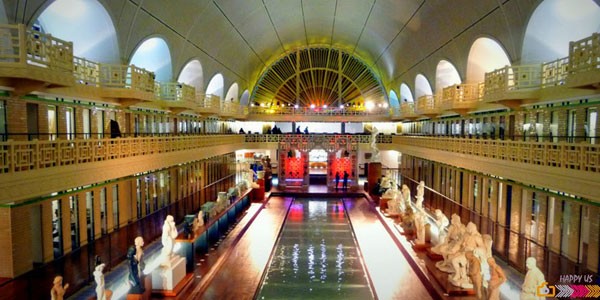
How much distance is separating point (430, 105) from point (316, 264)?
1482 cm

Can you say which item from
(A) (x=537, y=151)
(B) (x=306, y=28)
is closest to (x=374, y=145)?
(B) (x=306, y=28)

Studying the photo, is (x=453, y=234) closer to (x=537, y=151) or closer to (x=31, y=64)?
(x=537, y=151)

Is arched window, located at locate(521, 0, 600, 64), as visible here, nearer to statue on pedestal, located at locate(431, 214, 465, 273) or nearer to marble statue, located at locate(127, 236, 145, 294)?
statue on pedestal, located at locate(431, 214, 465, 273)

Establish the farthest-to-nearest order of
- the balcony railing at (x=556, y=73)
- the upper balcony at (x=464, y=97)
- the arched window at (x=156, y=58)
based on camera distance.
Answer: the arched window at (x=156, y=58) < the upper balcony at (x=464, y=97) < the balcony railing at (x=556, y=73)

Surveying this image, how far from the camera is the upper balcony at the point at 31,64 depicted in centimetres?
883

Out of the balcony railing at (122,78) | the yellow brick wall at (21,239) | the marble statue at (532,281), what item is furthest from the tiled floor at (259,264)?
the balcony railing at (122,78)

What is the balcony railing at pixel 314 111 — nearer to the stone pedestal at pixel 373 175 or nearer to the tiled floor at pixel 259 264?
the stone pedestal at pixel 373 175

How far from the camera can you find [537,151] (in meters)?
11.1

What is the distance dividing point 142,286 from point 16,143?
14.0 feet

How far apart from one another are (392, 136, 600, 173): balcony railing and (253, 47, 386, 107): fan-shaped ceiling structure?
25065 mm

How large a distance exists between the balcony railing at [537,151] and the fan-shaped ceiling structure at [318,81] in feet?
82.2

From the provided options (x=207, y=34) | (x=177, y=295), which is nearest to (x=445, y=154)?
(x=177, y=295)

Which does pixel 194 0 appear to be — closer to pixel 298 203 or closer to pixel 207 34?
pixel 207 34

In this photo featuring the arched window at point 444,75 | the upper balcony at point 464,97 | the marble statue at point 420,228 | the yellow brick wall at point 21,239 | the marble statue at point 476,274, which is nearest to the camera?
the marble statue at point 476,274
